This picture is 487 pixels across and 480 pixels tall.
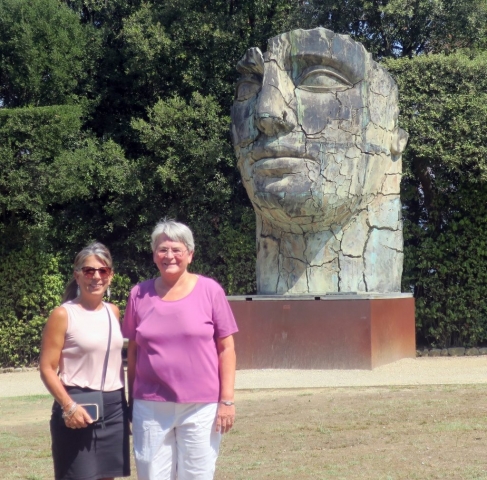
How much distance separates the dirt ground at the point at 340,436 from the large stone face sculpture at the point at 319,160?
80.8 inches

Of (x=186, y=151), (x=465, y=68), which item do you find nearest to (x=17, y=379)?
(x=186, y=151)

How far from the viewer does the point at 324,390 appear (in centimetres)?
800

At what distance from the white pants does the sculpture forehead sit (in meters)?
6.12

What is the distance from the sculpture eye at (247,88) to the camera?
9.63 metres

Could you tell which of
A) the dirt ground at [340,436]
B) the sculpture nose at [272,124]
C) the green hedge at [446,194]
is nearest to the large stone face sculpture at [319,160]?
the sculpture nose at [272,124]

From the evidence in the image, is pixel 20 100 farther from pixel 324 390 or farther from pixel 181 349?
pixel 181 349

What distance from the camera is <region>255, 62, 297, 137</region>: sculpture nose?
9.21 metres

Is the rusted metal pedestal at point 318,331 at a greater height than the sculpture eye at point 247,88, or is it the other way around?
the sculpture eye at point 247,88

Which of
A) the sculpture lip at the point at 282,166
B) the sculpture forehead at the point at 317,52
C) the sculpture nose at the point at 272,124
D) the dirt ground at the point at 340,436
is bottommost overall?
the dirt ground at the point at 340,436

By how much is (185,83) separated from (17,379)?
533 cm

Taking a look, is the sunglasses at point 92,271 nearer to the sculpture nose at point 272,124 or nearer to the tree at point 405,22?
the sculpture nose at point 272,124

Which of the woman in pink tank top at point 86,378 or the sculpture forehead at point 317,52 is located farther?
the sculpture forehead at point 317,52

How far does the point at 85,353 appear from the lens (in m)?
3.93

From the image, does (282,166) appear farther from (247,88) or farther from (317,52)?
(317,52)
